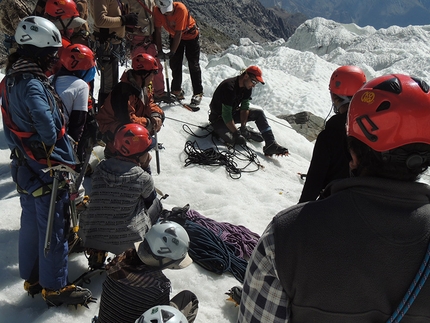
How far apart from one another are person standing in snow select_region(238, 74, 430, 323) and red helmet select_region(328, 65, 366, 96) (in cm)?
221

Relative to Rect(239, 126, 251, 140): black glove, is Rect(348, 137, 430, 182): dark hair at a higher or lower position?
higher

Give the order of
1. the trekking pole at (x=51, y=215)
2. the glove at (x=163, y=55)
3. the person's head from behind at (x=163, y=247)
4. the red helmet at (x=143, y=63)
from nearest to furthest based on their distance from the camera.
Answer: the person's head from behind at (x=163, y=247) < the trekking pole at (x=51, y=215) < the red helmet at (x=143, y=63) < the glove at (x=163, y=55)

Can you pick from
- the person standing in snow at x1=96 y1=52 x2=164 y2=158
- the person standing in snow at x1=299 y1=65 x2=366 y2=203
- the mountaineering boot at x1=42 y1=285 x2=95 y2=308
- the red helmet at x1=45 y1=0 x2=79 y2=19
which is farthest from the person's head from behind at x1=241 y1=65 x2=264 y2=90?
the mountaineering boot at x1=42 y1=285 x2=95 y2=308

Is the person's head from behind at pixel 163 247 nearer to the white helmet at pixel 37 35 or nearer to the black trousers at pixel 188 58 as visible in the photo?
the white helmet at pixel 37 35

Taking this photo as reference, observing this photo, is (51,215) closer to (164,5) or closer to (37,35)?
(37,35)

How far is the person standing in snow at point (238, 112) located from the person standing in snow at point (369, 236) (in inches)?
211

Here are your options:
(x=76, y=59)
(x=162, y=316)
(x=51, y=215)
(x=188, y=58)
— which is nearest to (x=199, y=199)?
(x=76, y=59)

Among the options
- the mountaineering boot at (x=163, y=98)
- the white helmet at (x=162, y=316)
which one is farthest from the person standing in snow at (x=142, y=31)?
the white helmet at (x=162, y=316)

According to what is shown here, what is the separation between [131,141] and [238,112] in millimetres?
4054

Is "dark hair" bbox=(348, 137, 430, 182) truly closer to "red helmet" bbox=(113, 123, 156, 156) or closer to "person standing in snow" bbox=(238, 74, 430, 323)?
"person standing in snow" bbox=(238, 74, 430, 323)

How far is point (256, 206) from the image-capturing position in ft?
18.6

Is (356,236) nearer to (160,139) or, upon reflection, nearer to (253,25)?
(160,139)

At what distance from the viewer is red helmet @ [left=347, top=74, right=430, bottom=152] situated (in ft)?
4.33

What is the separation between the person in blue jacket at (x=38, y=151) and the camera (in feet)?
9.26
